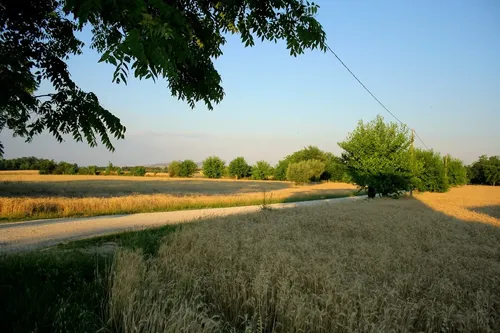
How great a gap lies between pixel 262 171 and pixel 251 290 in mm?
95811

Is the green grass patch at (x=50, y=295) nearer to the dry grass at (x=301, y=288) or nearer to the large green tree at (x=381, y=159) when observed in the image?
the dry grass at (x=301, y=288)

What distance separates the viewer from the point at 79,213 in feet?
52.7

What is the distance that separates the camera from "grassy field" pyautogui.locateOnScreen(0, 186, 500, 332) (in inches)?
128

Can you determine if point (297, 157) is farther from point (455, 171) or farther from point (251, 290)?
point (251, 290)

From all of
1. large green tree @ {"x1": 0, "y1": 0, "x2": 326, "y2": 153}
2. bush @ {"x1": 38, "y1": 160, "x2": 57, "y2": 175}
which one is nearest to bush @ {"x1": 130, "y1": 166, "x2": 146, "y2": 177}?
bush @ {"x1": 38, "y1": 160, "x2": 57, "y2": 175}

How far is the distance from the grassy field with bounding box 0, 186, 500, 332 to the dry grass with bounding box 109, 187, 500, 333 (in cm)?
2

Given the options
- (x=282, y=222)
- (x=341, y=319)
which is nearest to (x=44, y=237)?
(x=282, y=222)

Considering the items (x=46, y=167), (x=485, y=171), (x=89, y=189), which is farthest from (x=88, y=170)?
(x=485, y=171)

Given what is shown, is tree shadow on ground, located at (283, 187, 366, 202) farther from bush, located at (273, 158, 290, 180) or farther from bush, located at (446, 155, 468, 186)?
bush, located at (273, 158, 290, 180)

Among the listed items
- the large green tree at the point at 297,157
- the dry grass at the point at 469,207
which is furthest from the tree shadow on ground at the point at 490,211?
the large green tree at the point at 297,157

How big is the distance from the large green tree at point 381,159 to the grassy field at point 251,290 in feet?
70.0

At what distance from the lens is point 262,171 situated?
9988 cm

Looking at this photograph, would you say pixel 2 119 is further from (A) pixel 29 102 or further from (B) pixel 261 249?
(B) pixel 261 249

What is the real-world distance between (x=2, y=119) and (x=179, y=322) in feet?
8.23
